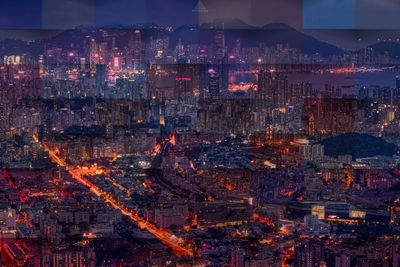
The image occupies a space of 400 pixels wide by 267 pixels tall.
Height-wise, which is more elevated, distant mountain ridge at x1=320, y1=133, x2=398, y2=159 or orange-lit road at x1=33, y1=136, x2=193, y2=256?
distant mountain ridge at x1=320, y1=133, x2=398, y2=159

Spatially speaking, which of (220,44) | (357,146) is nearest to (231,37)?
(220,44)

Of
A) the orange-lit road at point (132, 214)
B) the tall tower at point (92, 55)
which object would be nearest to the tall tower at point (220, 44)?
the tall tower at point (92, 55)

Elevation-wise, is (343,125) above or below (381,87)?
below

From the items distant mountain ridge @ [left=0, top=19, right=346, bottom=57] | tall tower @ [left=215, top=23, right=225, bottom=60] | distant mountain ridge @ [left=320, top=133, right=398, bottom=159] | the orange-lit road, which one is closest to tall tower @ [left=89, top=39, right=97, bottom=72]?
distant mountain ridge @ [left=0, top=19, right=346, bottom=57]

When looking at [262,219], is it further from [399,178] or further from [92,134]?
[92,134]

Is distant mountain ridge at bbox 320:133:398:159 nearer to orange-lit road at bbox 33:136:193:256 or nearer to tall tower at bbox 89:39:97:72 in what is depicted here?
orange-lit road at bbox 33:136:193:256

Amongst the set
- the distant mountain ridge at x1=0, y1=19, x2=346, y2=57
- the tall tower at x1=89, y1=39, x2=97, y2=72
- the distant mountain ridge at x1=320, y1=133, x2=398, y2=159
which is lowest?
the distant mountain ridge at x1=320, y1=133, x2=398, y2=159

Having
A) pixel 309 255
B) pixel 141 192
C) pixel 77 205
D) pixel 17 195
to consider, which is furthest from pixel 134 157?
pixel 309 255

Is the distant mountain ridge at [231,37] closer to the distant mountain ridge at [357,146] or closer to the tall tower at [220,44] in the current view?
the tall tower at [220,44]
